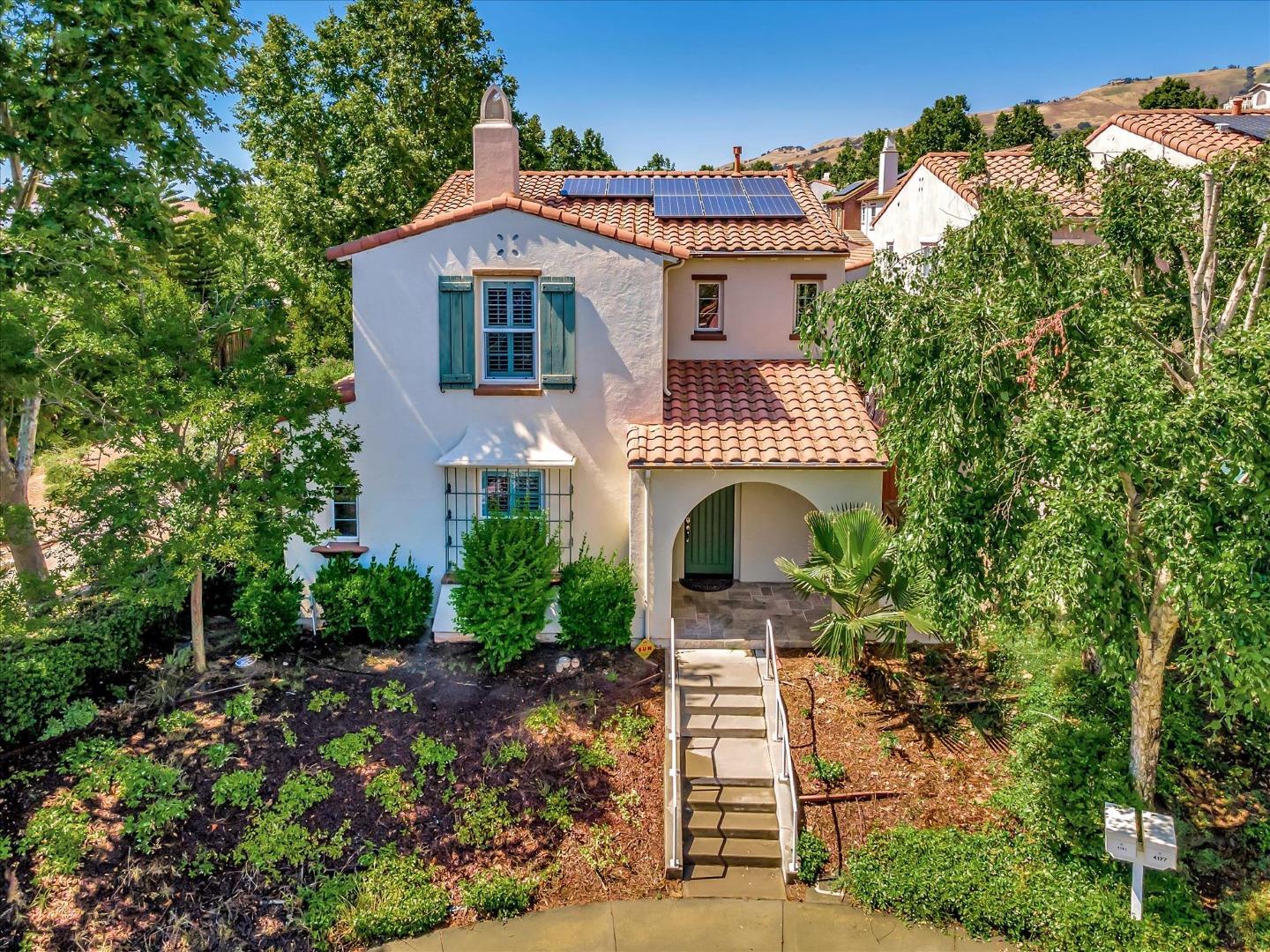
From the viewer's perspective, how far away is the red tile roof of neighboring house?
15086mm

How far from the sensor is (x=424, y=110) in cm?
2811

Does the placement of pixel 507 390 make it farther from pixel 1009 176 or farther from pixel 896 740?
pixel 1009 176

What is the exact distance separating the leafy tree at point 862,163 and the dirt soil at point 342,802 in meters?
59.4

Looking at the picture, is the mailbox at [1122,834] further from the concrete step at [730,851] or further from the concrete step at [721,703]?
the concrete step at [721,703]

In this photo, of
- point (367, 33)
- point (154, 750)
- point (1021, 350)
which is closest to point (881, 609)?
point (1021, 350)

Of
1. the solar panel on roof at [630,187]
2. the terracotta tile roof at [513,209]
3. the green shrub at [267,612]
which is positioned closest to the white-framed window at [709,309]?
the terracotta tile roof at [513,209]

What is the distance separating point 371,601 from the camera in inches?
586

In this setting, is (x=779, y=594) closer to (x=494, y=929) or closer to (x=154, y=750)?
(x=494, y=929)

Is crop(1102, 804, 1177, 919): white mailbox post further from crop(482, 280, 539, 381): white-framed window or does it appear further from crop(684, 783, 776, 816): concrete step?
crop(482, 280, 539, 381): white-framed window

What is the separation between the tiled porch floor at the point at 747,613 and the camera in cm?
1502

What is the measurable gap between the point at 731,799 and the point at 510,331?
30.4 ft

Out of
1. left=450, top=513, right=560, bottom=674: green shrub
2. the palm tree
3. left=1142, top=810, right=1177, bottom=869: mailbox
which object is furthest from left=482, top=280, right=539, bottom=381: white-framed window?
left=1142, top=810, right=1177, bottom=869: mailbox

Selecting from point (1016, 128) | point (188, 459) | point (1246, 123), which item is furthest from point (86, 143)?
point (1016, 128)

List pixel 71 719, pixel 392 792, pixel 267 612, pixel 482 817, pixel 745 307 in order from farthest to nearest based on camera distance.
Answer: pixel 745 307, pixel 267 612, pixel 71 719, pixel 392 792, pixel 482 817
